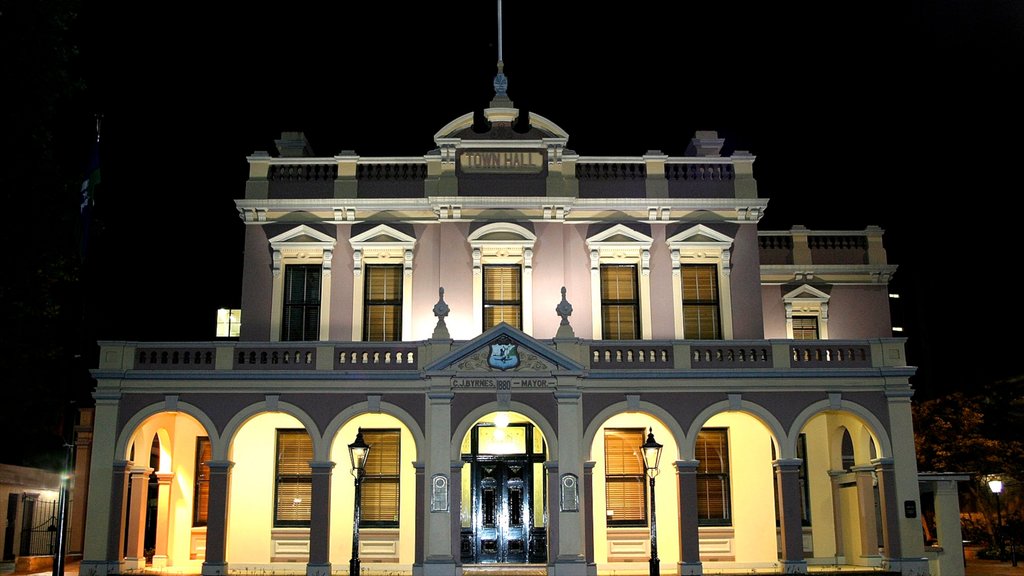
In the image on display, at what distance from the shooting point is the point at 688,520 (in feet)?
76.3

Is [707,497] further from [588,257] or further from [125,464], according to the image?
[125,464]

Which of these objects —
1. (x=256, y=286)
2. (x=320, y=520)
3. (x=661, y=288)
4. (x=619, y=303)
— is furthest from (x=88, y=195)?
(x=661, y=288)

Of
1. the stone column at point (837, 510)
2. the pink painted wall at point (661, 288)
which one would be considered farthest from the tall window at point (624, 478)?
the stone column at point (837, 510)

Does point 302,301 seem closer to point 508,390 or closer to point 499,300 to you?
point 499,300

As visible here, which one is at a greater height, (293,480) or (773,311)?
(773,311)

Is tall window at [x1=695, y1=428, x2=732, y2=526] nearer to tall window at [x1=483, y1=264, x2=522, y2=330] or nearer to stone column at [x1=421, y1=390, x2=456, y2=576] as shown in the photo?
tall window at [x1=483, y1=264, x2=522, y2=330]

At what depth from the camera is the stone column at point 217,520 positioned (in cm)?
2291

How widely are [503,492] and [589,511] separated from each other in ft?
8.47

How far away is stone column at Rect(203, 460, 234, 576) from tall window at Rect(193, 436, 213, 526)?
3138 millimetres

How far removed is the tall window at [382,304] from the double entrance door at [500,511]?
4.36 meters

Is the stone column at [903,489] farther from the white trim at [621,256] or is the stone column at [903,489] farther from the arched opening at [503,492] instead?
the arched opening at [503,492]

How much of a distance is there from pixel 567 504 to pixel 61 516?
10872 millimetres

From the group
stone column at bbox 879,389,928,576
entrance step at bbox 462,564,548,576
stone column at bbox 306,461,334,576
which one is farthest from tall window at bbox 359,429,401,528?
stone column at bbox 879,389,928,576

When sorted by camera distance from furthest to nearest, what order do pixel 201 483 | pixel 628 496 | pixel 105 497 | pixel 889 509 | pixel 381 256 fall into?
1. pixel 381 256
2. pixel 201 483
3. pixel 628 496
4. pixel 889 509
5. pixel 105 497
